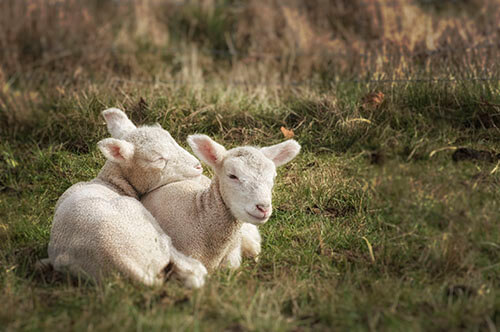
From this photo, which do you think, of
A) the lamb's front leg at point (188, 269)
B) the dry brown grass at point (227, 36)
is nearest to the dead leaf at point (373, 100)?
the dry brown grass at point (227, 36)

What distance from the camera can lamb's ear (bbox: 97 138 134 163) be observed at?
14.5 feet

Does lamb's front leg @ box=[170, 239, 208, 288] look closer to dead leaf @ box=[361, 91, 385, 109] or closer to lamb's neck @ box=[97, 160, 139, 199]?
lamb's neck @ box=[97, 160, 139, 199]

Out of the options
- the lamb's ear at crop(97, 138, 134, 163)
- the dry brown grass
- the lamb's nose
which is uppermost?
the lamb's ear at crop(97, 138, 134, 163)

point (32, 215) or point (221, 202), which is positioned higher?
point (221, 202)

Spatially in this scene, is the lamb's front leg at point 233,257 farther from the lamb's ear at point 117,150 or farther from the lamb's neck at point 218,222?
the lamb's ear at point 117,150

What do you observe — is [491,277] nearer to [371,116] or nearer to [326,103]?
[371,116]

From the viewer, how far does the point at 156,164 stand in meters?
4.56

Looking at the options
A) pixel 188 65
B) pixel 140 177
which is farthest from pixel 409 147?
pixel 188 65

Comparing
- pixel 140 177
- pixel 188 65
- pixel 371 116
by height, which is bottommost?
pixel 188 65

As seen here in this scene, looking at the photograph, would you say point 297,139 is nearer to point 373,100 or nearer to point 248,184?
point 373,100

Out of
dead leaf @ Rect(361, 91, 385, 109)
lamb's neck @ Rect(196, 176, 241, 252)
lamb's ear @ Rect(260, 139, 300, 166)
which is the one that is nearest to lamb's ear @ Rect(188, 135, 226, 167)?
lamb's neck @ Rect(196, 176, 241, 252)

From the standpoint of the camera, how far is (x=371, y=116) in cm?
585

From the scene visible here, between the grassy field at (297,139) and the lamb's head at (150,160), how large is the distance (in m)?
0.83

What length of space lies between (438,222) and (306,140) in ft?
7.24
